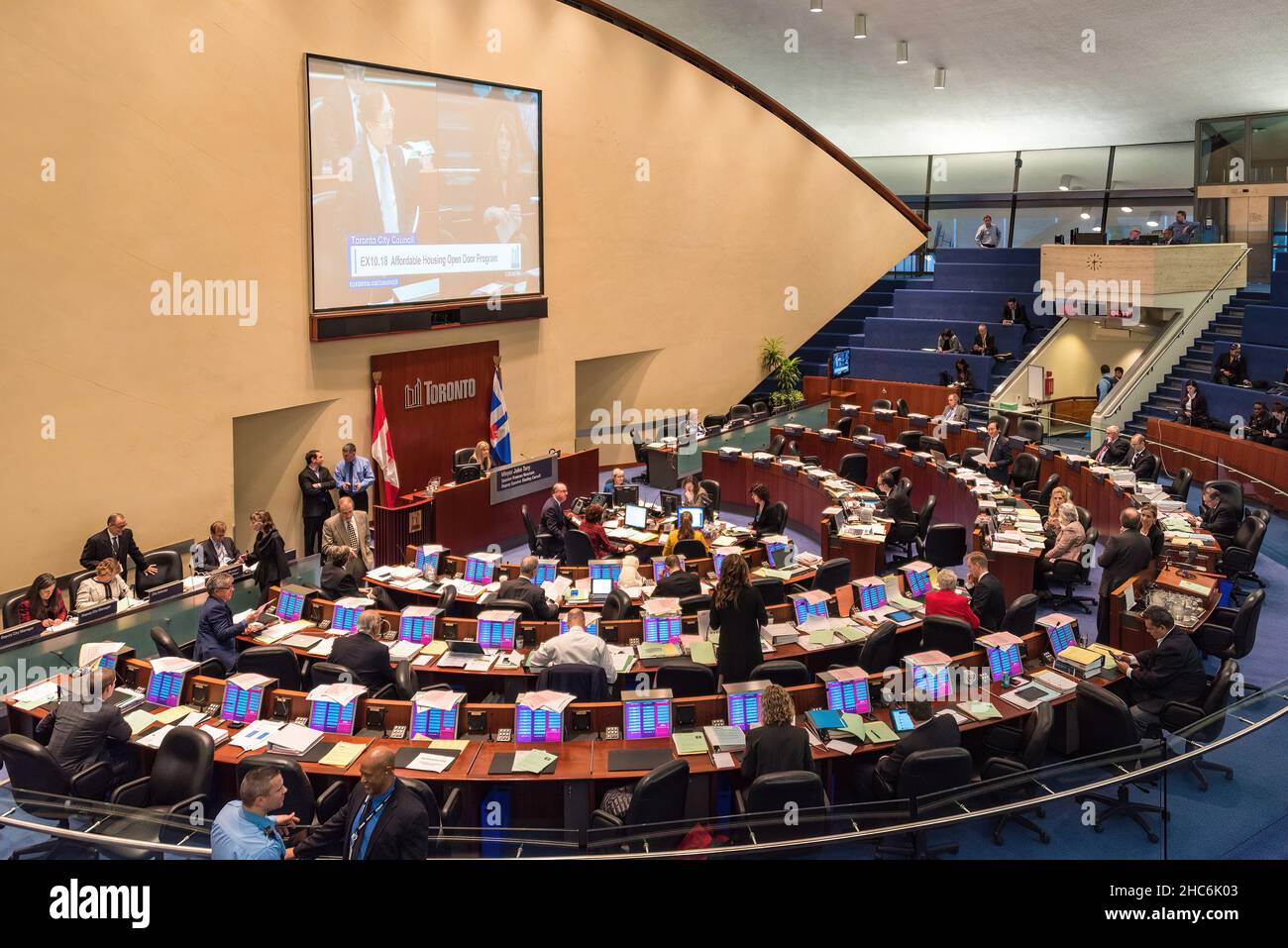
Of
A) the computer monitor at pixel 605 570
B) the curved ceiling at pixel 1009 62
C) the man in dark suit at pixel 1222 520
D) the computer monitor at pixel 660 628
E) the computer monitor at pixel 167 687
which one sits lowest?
the computer monitor at pixel 167 687

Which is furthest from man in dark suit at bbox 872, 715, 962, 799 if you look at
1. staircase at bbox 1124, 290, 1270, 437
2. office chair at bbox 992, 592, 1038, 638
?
staircase at bbox 1124, 290, 1270, 437

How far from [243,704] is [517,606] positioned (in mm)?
2190

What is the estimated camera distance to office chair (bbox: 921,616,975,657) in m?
7.49

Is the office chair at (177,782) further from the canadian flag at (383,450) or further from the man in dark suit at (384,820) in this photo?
the canadian flag at (383,450)

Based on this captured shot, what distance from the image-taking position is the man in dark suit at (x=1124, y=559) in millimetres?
9211

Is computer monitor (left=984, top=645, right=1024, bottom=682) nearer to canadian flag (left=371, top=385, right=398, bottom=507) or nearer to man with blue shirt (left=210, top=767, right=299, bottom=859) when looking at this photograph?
man with blue shirt (left=210, top=767, right=299, bottom=859)

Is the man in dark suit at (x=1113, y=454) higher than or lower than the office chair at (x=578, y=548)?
higher

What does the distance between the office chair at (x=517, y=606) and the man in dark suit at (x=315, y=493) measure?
14.9 feet

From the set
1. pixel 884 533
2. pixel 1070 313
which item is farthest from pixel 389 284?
pixel 1070 313

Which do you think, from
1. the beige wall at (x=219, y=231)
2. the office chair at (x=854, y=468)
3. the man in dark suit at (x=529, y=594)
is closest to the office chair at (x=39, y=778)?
the man in dark suit at (x=529, y=594)

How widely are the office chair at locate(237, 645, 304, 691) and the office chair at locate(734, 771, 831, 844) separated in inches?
135

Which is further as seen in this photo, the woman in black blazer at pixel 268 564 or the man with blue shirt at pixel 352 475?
the man with blue shirt at pixel 352 475
